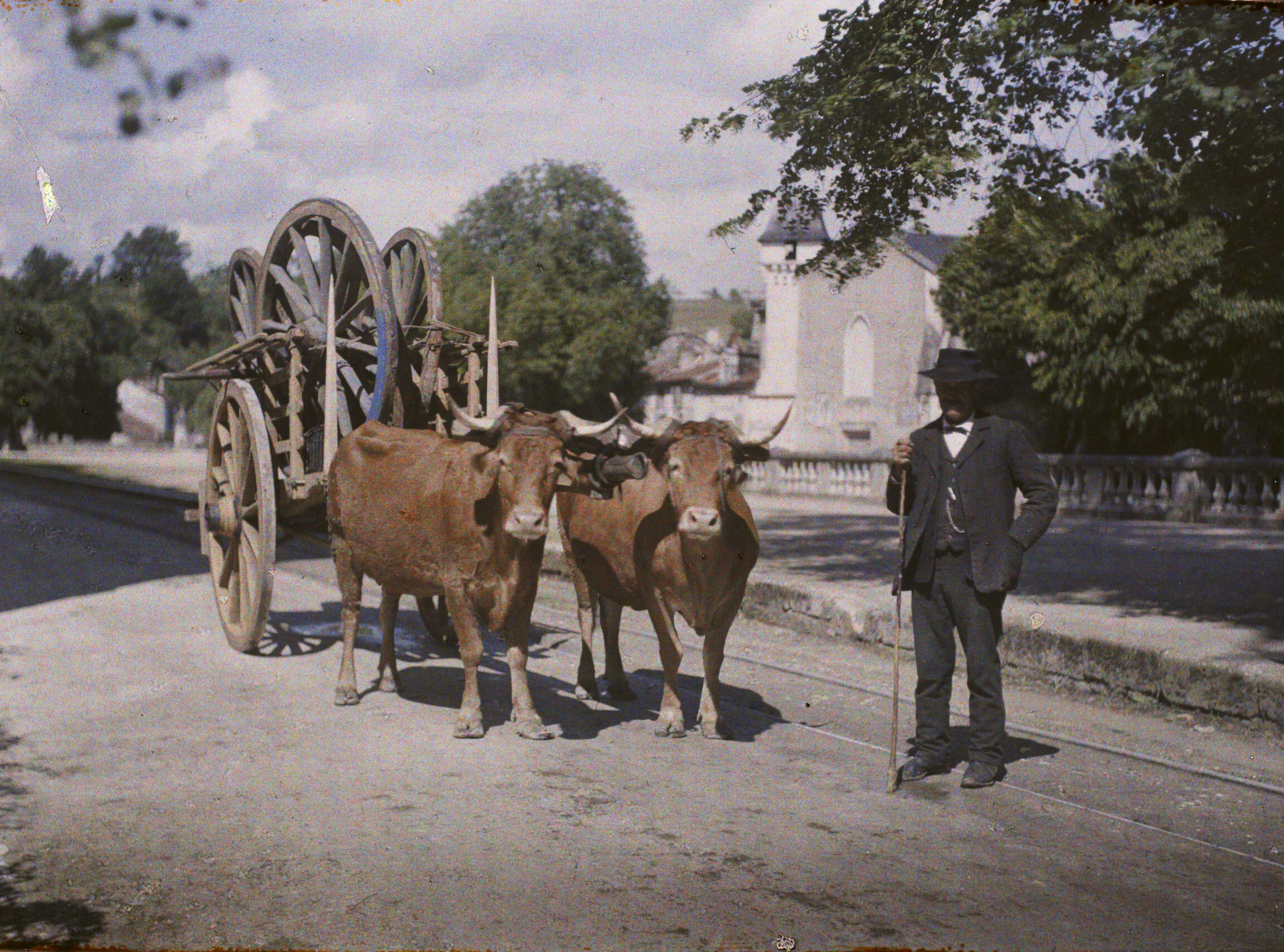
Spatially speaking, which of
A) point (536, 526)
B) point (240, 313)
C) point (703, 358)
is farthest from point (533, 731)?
point (703, 358)

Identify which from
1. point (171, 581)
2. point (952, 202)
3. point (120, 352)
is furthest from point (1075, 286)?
point (120, 352)

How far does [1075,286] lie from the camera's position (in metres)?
29.2

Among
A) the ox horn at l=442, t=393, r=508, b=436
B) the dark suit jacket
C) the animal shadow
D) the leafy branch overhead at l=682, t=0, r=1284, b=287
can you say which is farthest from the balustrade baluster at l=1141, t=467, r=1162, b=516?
the ox horn at l=442, t=393, r=508, b=436

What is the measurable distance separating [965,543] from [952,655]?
2.01 ft

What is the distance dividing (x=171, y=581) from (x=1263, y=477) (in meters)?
16.6

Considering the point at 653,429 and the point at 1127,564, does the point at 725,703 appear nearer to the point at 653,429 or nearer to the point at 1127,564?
the point at 653,429

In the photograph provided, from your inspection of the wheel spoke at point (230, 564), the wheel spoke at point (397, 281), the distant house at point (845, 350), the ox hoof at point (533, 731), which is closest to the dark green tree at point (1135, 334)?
the wheel spoke at point (397, 281)

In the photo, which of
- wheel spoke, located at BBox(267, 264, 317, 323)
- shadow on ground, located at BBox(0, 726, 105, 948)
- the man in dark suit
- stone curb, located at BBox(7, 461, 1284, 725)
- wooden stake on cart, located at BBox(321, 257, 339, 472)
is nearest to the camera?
shadow on ground, located at BBox(0, 726, 105, 948)

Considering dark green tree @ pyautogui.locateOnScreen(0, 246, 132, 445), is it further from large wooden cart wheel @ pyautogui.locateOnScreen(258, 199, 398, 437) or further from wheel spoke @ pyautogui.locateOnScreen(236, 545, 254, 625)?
wheel spoke @ pyautogui.locateOnScreen(236, 545, 254, 625)

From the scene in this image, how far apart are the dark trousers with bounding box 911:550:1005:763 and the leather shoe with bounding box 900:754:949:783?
3cm

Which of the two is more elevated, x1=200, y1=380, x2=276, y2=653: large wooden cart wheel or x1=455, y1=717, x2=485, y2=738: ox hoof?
x1=200, y1=380, x2=276, y2=653: large wooden cart wheel

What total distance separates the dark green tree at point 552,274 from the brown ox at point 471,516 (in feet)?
77.1

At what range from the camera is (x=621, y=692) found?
8.50 metres

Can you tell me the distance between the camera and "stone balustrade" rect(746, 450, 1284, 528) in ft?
69.9
